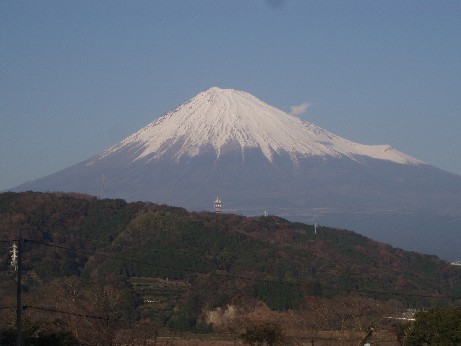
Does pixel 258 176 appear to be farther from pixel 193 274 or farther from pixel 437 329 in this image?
pixel 437 329

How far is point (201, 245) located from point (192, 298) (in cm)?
1282

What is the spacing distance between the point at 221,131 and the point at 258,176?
948cm

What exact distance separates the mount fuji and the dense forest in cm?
6406

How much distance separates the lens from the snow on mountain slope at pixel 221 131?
14362 centimetres

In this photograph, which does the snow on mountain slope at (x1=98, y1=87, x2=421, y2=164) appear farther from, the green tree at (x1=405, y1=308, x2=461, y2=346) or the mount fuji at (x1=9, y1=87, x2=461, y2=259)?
the green tree at (x1=405, y1=308, x2=461, y2=346)

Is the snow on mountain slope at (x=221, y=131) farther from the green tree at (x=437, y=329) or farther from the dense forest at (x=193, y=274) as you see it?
the green tree at (x=437, y=329)

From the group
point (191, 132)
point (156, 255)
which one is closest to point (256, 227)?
point (156, 255)

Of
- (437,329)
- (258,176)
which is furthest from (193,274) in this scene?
(258,176)

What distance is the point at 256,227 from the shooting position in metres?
65.4

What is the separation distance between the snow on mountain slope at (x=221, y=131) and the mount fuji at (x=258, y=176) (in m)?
0.14

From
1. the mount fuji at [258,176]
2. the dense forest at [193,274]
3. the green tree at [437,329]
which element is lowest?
the green tree at [437,329]

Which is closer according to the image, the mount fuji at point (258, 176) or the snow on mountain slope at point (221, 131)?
the mount fuji at point (258, 176)

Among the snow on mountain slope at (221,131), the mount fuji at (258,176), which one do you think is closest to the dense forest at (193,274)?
the mount fuji at (258,176)

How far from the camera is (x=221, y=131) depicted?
148 m
